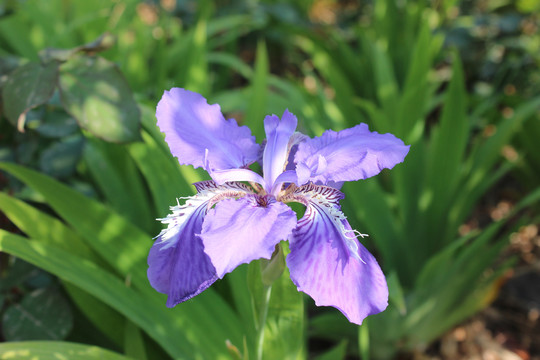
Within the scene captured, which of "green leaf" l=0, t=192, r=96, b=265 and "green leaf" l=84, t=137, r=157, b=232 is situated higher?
"green leaf" l=0, t=192, r=96, b=265

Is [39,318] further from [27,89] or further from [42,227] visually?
[27,89]

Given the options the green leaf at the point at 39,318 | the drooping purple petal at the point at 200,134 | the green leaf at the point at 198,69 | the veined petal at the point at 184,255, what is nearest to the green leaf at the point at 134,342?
the green leaf at the point at 39,318

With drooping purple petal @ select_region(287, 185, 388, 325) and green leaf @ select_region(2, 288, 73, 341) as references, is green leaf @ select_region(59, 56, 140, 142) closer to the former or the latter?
green leaf @ select_region(2, 288, 73, 341)

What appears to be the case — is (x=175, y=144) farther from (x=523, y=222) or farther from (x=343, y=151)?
(x=523, y=222)

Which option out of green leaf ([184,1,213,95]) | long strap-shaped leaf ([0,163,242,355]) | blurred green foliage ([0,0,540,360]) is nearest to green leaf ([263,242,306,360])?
blurred green foliage ([0,0,540,360])

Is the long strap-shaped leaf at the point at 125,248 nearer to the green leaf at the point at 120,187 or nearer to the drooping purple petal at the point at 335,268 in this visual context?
the green leaf at the point at 120,187

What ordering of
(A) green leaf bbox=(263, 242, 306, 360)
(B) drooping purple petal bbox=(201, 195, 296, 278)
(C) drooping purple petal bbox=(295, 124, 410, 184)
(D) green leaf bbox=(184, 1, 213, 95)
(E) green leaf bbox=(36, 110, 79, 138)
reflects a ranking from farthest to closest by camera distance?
(D) green leaf bbox=(184, 1, 213, 95)
(E) green leaf bbox=(36, 110, 79, 138)
(A) green leaf bbox=(263, 242, 306, 360)
(C) drooping purple petal bbox=(295, 124, 410, 184)
(B) drooping purple petal bbox=(201, 195, 296, 278)

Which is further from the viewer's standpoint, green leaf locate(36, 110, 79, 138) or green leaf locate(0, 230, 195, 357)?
green leaf locate(36, 110, 79, 138)
